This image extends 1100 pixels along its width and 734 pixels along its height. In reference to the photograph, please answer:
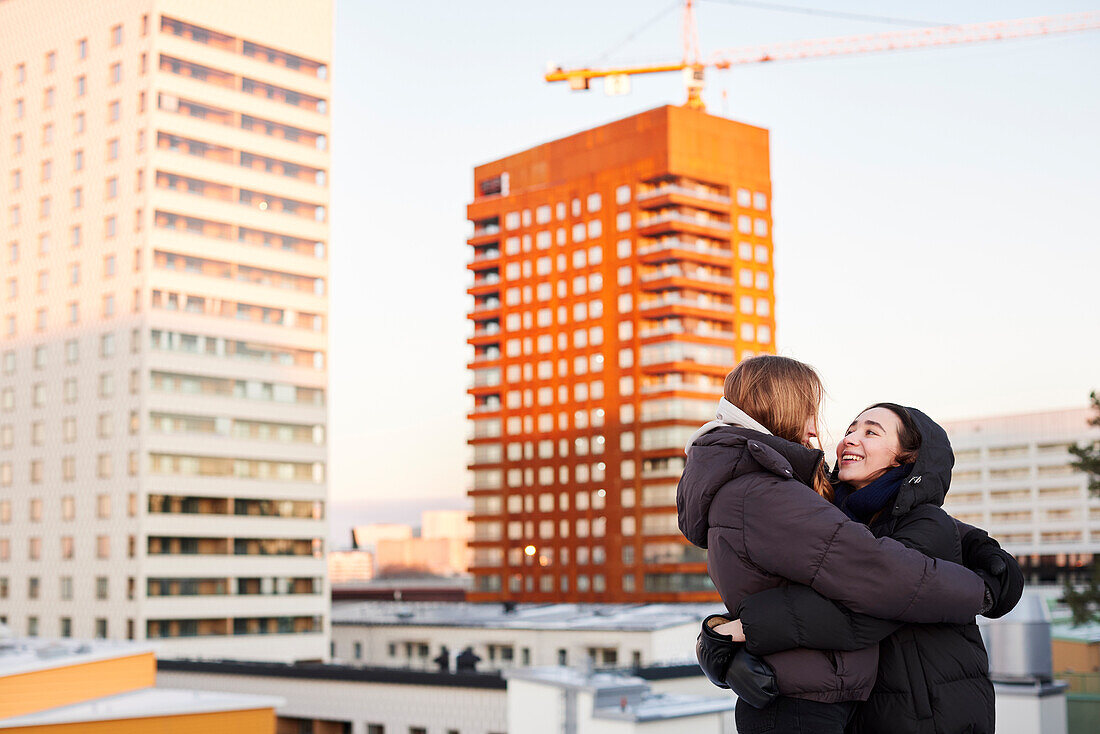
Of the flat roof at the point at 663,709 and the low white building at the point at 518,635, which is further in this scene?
the low white building at the point at 518,635

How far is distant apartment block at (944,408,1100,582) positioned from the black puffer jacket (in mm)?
151936

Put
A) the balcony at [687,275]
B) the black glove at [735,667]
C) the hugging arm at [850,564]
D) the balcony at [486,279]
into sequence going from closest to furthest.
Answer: the hugging arm at [850,564] < the black glove at [735,667] < the balcony at [687,275] < the balcony at [486,279]

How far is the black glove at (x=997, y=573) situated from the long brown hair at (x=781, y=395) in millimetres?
583

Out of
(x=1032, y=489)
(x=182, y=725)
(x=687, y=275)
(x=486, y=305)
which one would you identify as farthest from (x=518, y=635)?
(x=1032, y=489)

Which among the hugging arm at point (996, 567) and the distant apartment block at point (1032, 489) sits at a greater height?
the hugging arm at point (996, 567)

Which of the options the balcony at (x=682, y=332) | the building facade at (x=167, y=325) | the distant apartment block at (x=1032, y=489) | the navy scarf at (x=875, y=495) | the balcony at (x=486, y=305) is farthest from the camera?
the distant apartment block at (x=1032, y=489)

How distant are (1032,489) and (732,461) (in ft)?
539

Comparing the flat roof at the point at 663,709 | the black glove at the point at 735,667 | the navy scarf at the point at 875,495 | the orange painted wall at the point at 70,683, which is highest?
the navy scarf at the point at 875,495

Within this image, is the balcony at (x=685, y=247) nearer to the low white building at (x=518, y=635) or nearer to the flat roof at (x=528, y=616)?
the flat roof at (x=528, y=616)

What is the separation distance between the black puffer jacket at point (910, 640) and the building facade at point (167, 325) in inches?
3234

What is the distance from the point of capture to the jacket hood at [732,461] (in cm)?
430

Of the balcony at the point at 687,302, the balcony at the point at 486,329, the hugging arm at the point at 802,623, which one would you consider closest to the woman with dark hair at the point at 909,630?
the hugging arm at the point at 802,623

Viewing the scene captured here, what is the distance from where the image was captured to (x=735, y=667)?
4320 millimetres

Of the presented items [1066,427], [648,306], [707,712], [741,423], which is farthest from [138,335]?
[1066,427]
